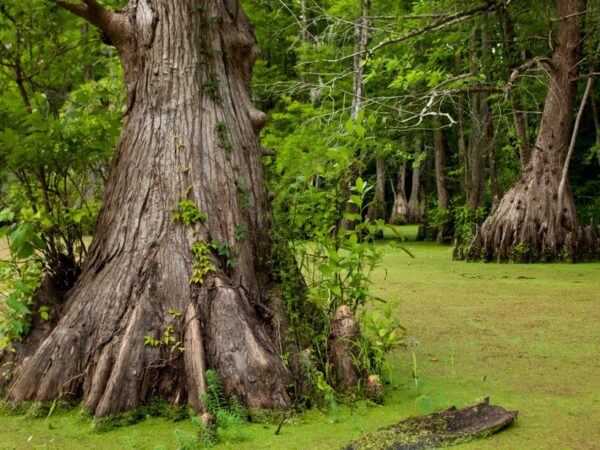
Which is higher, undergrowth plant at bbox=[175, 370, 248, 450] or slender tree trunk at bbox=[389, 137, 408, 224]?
slender tree trunk at bbox=[389, 137, 408, 224]

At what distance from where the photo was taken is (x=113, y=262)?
354cm

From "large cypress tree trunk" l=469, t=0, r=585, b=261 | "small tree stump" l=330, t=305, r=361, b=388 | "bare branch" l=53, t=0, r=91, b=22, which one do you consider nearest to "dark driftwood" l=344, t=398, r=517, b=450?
"small tree stump" l=330, t=305, r=361, b=388

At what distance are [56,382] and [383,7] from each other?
42.9 ft

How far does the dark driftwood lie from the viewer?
2.69 m

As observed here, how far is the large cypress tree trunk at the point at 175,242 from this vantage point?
3143 mm

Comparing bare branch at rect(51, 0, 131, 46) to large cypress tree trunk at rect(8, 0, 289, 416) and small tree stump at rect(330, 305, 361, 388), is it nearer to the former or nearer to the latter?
large cypress tree trunk at rect(8, 0, 289, 416)

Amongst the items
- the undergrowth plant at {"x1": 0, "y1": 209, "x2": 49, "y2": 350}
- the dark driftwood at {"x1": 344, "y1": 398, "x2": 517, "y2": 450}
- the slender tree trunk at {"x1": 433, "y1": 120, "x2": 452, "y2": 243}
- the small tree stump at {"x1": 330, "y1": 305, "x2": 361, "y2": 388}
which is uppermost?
the slender tree trunk at {"x1": 433, "y1": 120, "x2": 452, "y2": 243}

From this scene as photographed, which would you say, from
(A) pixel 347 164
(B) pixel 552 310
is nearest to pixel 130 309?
(A) pixel 347 164

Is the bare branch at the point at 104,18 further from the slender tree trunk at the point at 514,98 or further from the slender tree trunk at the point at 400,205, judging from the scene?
the slender tree trunk at the point at 400,205

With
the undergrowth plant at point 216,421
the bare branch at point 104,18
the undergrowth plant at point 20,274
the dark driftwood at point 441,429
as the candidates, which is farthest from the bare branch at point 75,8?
the dark driftwood at point 441,429

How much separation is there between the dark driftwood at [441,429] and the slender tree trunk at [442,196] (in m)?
11.5

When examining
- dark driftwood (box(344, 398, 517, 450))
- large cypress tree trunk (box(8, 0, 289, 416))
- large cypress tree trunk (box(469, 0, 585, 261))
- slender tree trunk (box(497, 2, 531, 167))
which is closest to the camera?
dark driftwood (box(344, 398, 517, 450))

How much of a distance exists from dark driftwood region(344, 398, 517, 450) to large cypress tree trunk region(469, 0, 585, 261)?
7.27m

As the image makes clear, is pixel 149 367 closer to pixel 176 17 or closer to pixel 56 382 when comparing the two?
pixel 56 382
